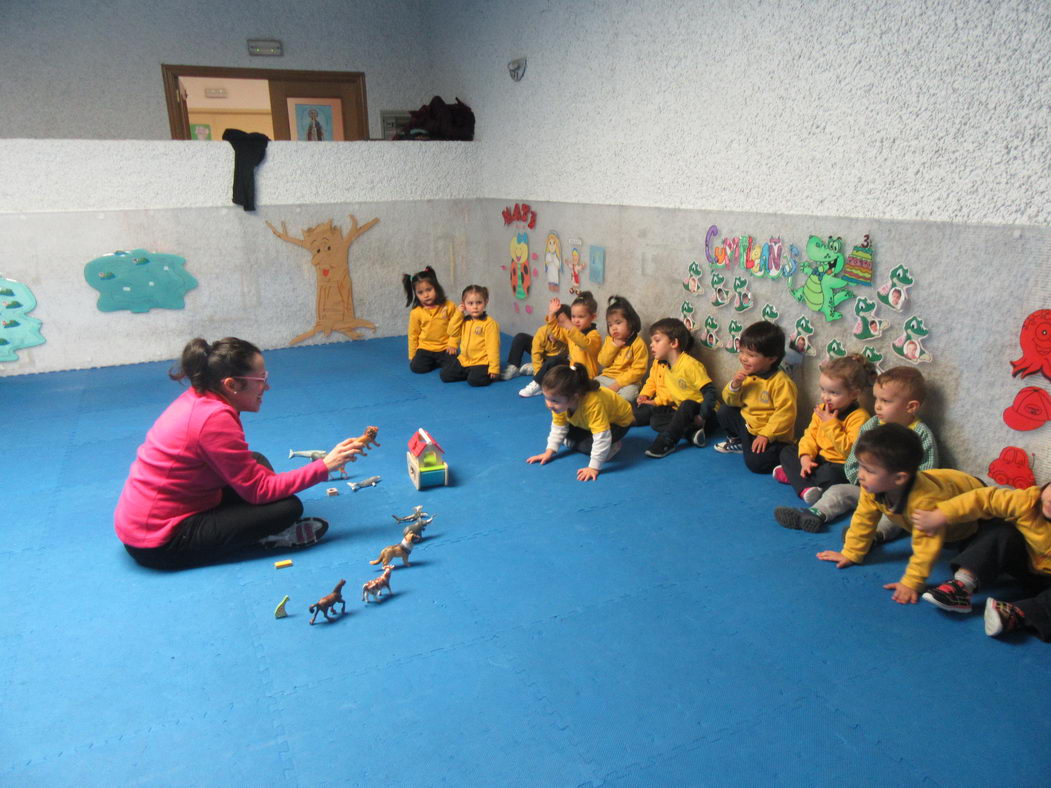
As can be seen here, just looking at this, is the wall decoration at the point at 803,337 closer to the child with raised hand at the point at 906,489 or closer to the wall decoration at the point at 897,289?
the wall decoration at the point at 897,289

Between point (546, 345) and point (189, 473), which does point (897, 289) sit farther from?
point (189, 473)

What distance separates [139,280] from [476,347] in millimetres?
3332

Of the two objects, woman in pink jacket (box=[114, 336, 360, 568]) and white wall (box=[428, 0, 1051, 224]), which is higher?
→ white wall (box=[428, 0, 1051, 224])

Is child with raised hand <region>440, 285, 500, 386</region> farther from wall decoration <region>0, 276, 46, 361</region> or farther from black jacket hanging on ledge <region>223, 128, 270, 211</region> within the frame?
wall decoration <region>0, 276, 46, 361</region>

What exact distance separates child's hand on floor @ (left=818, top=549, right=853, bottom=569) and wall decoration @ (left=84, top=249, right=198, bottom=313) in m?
6.13

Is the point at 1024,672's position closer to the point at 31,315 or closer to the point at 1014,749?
the point at 1014,749

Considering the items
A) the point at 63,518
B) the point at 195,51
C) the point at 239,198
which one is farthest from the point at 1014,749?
the point at 195,51

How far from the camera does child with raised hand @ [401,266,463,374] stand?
6.36 m

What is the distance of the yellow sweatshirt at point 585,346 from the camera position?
17.6 ft

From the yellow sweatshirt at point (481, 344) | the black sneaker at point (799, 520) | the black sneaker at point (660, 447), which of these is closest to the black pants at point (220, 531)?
the black sneaker at point (660, 447)

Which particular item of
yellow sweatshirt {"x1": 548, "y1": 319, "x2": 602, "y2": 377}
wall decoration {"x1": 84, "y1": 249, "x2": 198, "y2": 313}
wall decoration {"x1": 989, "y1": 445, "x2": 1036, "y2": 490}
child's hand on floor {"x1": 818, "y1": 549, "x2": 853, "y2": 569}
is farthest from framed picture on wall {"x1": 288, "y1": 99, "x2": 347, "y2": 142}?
wall decoration {"x1": 989, "y1": 445, "x2": 1036, "y2": 490}

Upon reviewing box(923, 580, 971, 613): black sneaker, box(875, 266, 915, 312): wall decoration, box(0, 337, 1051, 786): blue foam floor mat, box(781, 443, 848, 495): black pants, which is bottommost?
box(0, 337, 1051, 786): blue foam floor mat

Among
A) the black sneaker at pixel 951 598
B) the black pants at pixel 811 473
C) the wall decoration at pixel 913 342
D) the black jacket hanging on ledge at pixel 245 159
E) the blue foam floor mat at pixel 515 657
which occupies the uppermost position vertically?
the black jacket hanging on ledge at pixel 245 159

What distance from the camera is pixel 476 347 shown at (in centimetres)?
609
